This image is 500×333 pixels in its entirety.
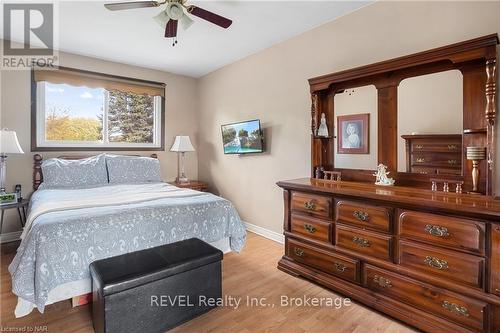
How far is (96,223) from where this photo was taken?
2.00 metres

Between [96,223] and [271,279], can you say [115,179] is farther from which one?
[271,279]

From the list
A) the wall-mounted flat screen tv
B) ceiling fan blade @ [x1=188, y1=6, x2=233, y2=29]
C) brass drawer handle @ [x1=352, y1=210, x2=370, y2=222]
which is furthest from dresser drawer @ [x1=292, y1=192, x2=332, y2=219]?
ceiling fan blade @ [x1=188, y1=6, x2=233, y2=29]

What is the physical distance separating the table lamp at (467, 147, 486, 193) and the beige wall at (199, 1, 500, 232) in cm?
86

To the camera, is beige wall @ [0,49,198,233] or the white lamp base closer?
the white lamp base

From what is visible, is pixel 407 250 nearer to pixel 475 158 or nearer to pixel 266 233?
pixel 475 158

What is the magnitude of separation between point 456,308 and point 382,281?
1.47 feet

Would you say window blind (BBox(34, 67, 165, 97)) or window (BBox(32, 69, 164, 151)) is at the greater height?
window blind (BBox(34, 67, 165, 97))

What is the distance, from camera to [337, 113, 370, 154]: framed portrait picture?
8.54ft

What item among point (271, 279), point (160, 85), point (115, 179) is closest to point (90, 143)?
point (115, 179)

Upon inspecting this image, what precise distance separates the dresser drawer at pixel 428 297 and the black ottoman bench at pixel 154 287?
1.22m

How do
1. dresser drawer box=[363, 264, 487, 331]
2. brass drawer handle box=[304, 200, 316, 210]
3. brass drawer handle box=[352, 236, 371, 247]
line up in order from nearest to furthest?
dresser drawer box=[363, 264, 487, 331], brass drawer handle box=[352, 236, 371, 247], brass drawer handle box=[304, 200, 316, 210]

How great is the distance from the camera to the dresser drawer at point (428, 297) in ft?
5.25

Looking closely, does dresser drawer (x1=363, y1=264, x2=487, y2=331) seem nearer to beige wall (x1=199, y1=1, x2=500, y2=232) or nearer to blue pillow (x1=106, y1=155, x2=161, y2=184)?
beige wall (x1=199, y1=1, x2=500, y2=232)

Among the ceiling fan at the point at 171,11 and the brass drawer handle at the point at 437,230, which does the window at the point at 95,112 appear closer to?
the ceiling fan at the point at 171,11
